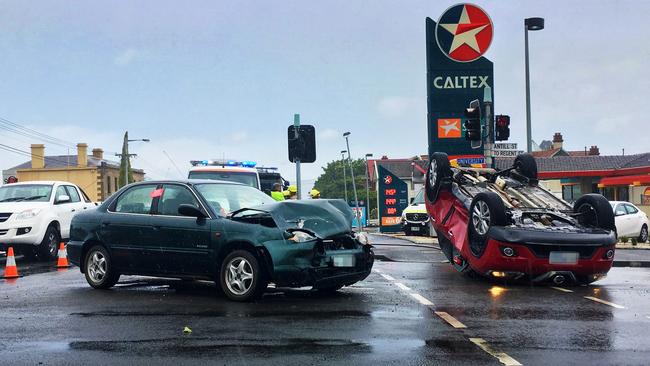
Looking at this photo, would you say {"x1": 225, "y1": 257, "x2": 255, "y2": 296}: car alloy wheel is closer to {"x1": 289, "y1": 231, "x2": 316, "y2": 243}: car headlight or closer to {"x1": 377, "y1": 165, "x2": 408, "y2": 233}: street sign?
{"x1": 289, "y1": 231, "x2": 316, "y2": 243}: car headlight

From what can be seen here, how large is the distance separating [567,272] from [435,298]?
7.65 ft

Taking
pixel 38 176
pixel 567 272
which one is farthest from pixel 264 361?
pixel 38 176

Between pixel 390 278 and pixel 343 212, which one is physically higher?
pixel 343 212

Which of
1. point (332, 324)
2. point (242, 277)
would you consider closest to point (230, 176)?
point (242, 277)

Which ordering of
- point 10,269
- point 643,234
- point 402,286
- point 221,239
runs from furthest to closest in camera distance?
1. point 643,234
2. point 10,269
3. point 402,286
4. point 221,239

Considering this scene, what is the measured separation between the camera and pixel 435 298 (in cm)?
895

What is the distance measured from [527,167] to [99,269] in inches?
281

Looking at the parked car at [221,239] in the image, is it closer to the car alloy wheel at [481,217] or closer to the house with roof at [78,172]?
the car alloy wheel at [481,217]

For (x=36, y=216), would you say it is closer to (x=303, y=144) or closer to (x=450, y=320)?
(x=303, y=144)

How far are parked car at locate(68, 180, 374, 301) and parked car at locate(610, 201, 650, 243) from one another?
1630cm

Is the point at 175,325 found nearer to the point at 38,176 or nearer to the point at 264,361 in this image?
the point at 264,361

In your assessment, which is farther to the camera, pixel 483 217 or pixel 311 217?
pixel 483 217

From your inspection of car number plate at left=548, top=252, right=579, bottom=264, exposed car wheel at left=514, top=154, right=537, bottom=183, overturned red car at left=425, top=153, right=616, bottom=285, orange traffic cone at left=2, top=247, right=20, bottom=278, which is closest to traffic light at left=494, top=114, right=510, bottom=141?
exposed car wheel at left=514, top=154, right=537, bottom=183

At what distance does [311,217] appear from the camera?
8969 millimetres
